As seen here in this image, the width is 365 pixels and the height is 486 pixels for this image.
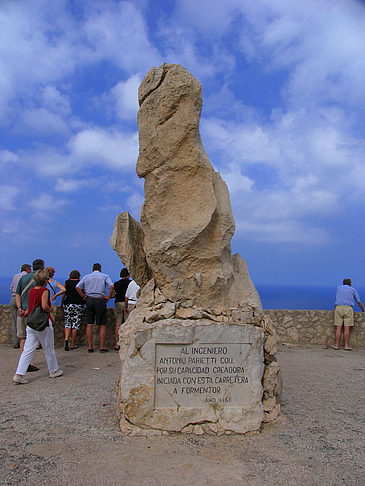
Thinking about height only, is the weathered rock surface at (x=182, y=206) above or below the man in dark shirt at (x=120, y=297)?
above

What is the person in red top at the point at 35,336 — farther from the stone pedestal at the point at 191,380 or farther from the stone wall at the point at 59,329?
the stone wall at the point at 59,329

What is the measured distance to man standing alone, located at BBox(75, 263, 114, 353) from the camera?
8.43m

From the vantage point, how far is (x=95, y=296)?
8430mm

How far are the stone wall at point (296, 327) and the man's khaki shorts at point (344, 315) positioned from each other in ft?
1.03

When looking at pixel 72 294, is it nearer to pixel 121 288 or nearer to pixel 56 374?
pixel 121 288

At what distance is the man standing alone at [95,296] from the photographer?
8430mm

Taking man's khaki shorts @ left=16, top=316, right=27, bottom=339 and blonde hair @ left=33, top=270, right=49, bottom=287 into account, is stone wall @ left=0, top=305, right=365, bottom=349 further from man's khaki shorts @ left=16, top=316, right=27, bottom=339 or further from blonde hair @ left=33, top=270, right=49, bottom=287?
blonde hair @ left=33, top=270, right=49, bottom=287

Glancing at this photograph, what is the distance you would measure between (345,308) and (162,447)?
7088mm

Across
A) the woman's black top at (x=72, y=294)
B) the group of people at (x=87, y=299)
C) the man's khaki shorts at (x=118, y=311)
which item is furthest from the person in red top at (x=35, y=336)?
the man's khaki shorts at (x=118, y=311)

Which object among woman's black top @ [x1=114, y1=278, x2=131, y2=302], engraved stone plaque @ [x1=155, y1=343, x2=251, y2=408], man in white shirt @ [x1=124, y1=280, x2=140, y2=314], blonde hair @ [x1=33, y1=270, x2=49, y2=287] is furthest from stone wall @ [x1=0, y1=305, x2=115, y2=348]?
engraved stone plaque @ [x1=155, y1=343, x2=251, y2=408]

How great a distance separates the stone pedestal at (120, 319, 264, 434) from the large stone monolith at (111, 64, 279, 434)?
0.01 meters

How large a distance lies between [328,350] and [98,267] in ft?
19.4

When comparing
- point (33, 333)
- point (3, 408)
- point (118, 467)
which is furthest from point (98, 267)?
point (118, 467)

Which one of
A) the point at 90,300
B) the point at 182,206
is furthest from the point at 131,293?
the point at 182,206
